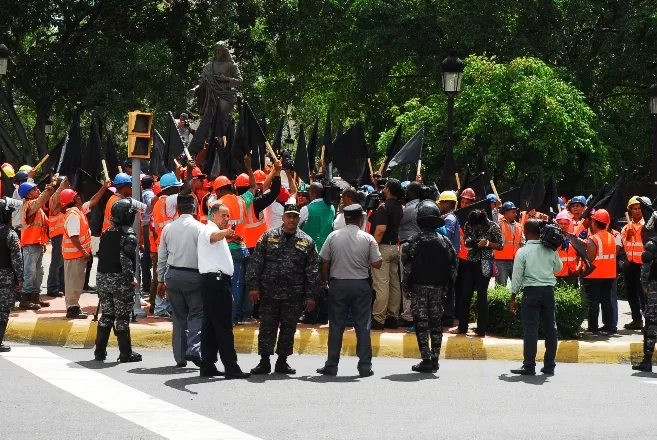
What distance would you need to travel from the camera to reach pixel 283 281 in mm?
12289

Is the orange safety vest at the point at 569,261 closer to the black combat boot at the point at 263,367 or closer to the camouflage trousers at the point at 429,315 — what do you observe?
the camouflage trousers at the point at 429,315

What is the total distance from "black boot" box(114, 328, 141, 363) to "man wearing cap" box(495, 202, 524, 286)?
5940mm

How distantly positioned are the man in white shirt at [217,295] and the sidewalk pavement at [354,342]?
2000 mm

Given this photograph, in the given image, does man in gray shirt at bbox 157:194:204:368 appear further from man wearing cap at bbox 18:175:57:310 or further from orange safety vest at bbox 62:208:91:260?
man wearing cap at bbox 18:175:57:310

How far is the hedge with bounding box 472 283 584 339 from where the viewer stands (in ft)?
48.0

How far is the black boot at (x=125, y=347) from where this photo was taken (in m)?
12.8

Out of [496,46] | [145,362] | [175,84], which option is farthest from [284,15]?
[145,362]

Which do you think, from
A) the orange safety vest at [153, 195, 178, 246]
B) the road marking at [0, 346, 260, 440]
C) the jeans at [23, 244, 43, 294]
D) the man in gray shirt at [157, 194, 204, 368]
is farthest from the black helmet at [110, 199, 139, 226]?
the jeans at [23, 244, 43, 294]

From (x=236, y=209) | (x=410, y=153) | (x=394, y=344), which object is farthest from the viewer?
(x=410, y=153)

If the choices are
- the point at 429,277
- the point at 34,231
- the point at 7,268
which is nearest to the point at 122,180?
the point at 7,268

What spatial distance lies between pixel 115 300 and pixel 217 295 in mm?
1490

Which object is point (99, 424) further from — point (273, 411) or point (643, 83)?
point (643, 83)

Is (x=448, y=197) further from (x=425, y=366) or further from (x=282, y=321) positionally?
(x=282, y=321)

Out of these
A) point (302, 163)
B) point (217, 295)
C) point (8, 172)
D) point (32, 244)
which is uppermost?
point (302, 163)
